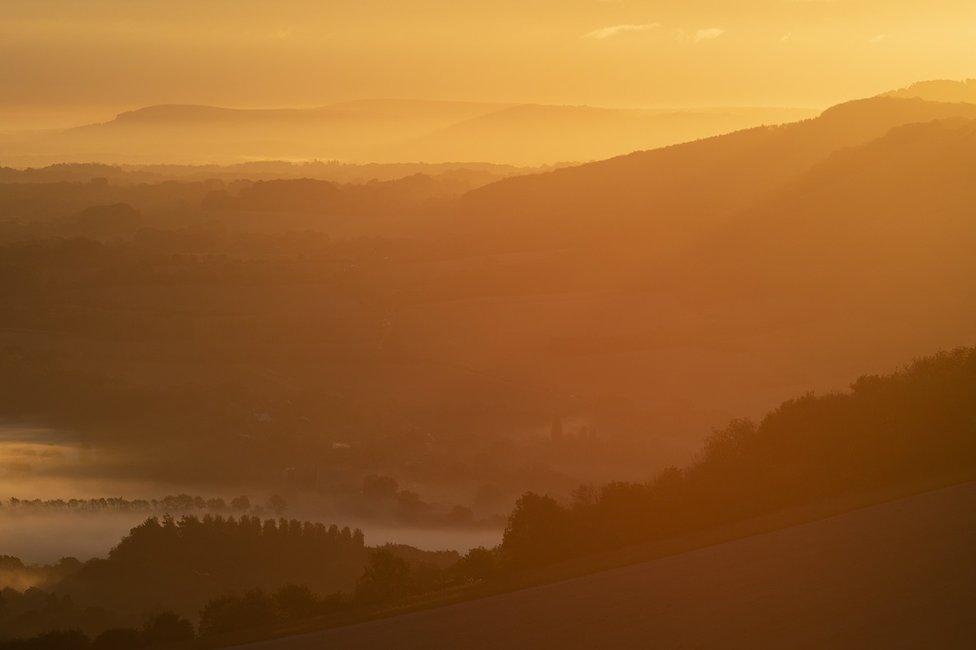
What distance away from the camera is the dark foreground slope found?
11961mm

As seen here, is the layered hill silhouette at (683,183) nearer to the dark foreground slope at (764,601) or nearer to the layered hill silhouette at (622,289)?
the layered hill silhouette at (622,289)

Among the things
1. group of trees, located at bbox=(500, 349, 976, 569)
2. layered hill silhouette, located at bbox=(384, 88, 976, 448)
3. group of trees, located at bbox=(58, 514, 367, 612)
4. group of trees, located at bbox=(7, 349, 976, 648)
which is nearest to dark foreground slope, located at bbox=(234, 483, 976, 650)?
group of trees, located at bbox=(7, 349, 976, 648)

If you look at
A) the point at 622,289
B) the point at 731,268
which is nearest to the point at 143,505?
the point at 622,289

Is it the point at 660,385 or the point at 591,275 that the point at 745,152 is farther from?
the point at 660,385

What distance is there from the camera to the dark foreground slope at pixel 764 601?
1196 centimetres

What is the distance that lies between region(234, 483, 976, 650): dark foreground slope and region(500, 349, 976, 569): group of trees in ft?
4.88

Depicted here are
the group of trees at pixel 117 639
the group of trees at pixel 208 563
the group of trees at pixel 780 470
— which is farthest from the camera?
the group of trees at pixel 208 563

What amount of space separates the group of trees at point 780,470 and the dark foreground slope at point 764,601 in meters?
1.49

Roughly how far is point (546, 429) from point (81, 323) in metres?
32.2

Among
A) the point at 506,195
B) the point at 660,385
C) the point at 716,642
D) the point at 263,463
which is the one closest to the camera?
the point at 716,642

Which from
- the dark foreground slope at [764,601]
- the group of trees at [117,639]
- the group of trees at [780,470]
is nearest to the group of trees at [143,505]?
the group of trees at [780,470]

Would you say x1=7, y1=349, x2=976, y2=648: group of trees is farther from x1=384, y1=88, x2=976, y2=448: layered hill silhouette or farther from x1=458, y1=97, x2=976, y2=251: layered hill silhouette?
x1=458, y1=97, x2=976, y2=251: layered hill silhouette

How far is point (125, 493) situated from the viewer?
34.4 m

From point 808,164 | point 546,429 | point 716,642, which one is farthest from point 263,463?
point 808,164
